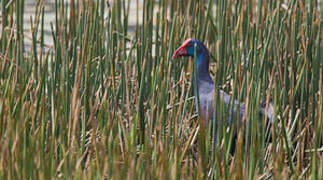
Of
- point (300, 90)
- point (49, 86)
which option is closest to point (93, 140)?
point (49, 86)

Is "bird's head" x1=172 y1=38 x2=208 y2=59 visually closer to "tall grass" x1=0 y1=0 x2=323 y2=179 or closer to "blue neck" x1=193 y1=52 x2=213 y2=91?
"tall grass" x1=0 y1=0 x2=323 y2=179

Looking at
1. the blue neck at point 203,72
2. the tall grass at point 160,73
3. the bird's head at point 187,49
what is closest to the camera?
the tall grass at point 160,73

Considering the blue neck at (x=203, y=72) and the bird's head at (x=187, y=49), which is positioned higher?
the bird's head at (x=187, y=49)

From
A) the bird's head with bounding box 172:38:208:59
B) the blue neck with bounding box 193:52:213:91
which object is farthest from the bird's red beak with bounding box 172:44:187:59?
the blue neck with bounding box 193:52:213:91

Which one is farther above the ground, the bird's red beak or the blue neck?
the bird's red beak

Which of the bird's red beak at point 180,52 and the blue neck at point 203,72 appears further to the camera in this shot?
the blue neck at point 203,72

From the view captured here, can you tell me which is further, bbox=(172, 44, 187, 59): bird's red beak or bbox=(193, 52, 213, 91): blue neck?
bbox=(193, 52, 213, 91): blue neck

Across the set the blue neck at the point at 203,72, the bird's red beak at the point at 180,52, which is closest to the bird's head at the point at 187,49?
the bird's red beak at the point at 180,52

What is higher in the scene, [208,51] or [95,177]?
[208,51]

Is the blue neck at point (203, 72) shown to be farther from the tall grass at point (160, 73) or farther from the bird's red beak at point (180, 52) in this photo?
the bird's red beak at point (180, 52)

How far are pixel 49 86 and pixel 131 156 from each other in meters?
1.03

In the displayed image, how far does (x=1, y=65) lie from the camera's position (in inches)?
106

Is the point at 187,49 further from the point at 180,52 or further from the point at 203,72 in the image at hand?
the point at 203,72

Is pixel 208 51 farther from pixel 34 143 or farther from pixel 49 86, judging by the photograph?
pixel 34 143
